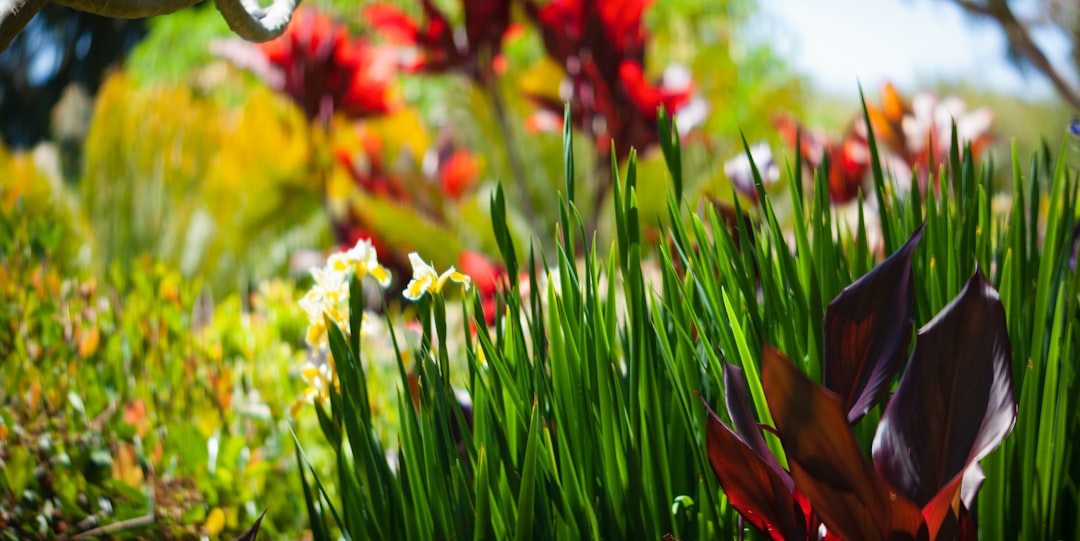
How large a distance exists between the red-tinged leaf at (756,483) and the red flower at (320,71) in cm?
305

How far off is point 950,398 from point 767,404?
0.41 feet

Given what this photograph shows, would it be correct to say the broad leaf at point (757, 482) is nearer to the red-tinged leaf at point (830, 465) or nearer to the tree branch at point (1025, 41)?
the red-tinged leaf at point (830, 465)

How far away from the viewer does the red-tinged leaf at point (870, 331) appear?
674 millimetres

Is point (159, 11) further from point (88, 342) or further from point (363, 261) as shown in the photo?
point (88, 342)

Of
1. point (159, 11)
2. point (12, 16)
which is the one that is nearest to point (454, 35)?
point (159, 11)

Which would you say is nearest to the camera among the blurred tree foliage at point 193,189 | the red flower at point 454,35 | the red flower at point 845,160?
the red flower at point 454,35

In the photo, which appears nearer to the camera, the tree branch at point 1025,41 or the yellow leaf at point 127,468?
the yellow leaf at point 127,468

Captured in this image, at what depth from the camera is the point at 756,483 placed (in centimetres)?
68

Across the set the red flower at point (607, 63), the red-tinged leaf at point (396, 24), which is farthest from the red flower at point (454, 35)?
the red flower at point (607, 63)

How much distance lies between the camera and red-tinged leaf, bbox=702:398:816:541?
67cm

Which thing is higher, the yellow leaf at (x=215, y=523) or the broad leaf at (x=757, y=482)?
the yellow leaf at (x=215, y=523)

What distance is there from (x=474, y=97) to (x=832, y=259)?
323cm

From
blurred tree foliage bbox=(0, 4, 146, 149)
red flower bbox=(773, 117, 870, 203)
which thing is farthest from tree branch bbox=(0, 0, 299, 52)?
blurred tree foliage bbox=(0, 4, 146, 149)

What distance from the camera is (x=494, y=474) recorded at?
85 cm
